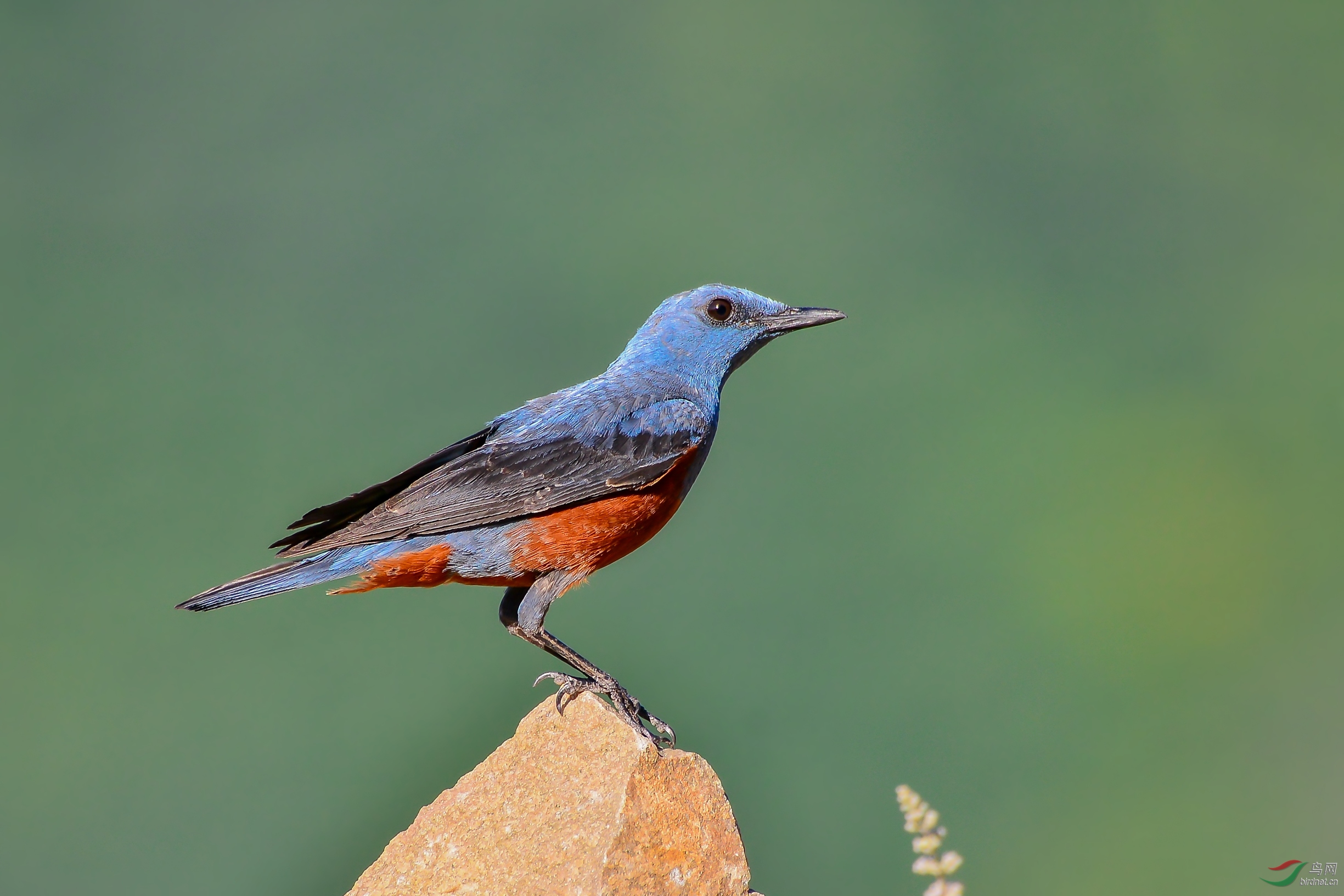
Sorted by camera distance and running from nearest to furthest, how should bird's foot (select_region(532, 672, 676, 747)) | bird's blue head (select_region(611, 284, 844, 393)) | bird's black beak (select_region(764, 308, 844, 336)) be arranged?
bird's foot (select_region(532, 672, 676, 747)) < bird's blue head (select_region(611, 284, 844, 393)) < bird's black beak (select_region(764, 308, 844, 336))

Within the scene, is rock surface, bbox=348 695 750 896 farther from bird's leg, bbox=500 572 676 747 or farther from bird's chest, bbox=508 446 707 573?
bird's chest, bbox=508 446 707 573

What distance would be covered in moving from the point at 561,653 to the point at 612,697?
362mm

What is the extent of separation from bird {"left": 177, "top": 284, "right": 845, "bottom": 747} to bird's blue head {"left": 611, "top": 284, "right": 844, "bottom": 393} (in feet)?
1.09

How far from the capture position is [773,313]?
6875 millimetres

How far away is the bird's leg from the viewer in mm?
5555

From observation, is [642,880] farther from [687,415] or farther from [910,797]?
[687,415]

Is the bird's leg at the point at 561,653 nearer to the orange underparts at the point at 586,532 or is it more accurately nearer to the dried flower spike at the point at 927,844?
the orange underparts at the point at 586,532

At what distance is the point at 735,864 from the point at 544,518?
1.92 meters

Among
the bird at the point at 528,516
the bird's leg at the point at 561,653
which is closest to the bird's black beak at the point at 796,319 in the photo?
the bird at the point at 528,516

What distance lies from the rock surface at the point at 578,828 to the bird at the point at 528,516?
1.34ft

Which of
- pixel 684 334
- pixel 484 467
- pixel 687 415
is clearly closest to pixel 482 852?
pixel 484 467

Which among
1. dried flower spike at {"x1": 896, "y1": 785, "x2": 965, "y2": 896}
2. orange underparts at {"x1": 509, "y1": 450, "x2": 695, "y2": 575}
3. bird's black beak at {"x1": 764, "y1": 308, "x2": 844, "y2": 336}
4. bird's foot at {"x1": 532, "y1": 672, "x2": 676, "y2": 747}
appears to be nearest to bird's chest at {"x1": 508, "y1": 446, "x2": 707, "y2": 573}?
orange underparts at {"x1": 509, "y1": 450, "x2": 695, "y2": 575}

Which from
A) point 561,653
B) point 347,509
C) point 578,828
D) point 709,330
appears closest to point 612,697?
point 561,653

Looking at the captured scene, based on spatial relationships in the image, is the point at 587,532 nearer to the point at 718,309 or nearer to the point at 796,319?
the point at 718,309
